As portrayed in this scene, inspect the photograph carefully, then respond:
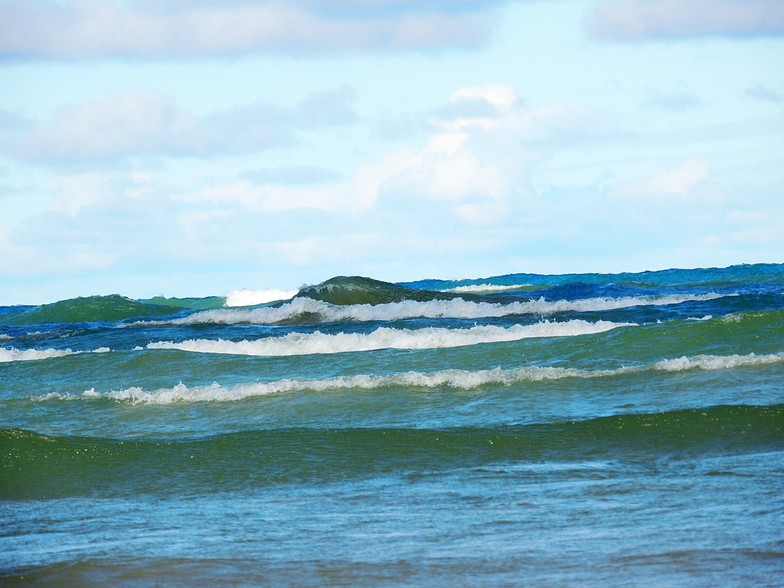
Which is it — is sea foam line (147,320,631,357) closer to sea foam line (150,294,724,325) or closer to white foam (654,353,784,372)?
white foam (654,353,784,372)

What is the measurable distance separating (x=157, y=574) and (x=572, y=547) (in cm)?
202

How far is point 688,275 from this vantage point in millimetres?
47375

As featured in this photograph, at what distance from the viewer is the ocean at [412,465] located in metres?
4.89

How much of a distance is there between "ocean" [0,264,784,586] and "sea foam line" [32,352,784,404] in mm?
33

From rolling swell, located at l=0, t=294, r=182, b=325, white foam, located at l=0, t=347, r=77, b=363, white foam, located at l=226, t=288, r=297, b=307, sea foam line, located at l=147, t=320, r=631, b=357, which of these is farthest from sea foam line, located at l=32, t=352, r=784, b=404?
white foam, located at l=226, t=288, r=297, b=307

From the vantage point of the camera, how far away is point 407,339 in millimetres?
18141

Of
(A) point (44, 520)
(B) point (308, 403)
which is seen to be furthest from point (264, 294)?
(A) point (44, 520)

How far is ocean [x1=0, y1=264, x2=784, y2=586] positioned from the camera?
4.89 metres

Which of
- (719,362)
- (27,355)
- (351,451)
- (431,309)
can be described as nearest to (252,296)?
(431,309)

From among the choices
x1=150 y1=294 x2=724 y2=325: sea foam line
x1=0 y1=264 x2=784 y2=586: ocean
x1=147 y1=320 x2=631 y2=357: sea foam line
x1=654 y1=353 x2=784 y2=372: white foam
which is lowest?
x1=0 y1=264 x2=784 y2=586: ocean

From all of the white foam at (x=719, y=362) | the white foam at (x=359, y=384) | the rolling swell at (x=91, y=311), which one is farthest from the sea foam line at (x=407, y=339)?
the rolling swell at (x=91, y=311)

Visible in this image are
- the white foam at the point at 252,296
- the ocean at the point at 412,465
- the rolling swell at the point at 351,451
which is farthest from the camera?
the white foam at the point at 252,296

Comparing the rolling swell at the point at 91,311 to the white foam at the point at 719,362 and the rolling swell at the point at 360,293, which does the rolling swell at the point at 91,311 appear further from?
the white foam at the point at 719,362

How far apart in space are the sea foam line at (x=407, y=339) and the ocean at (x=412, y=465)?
0.14 meters
